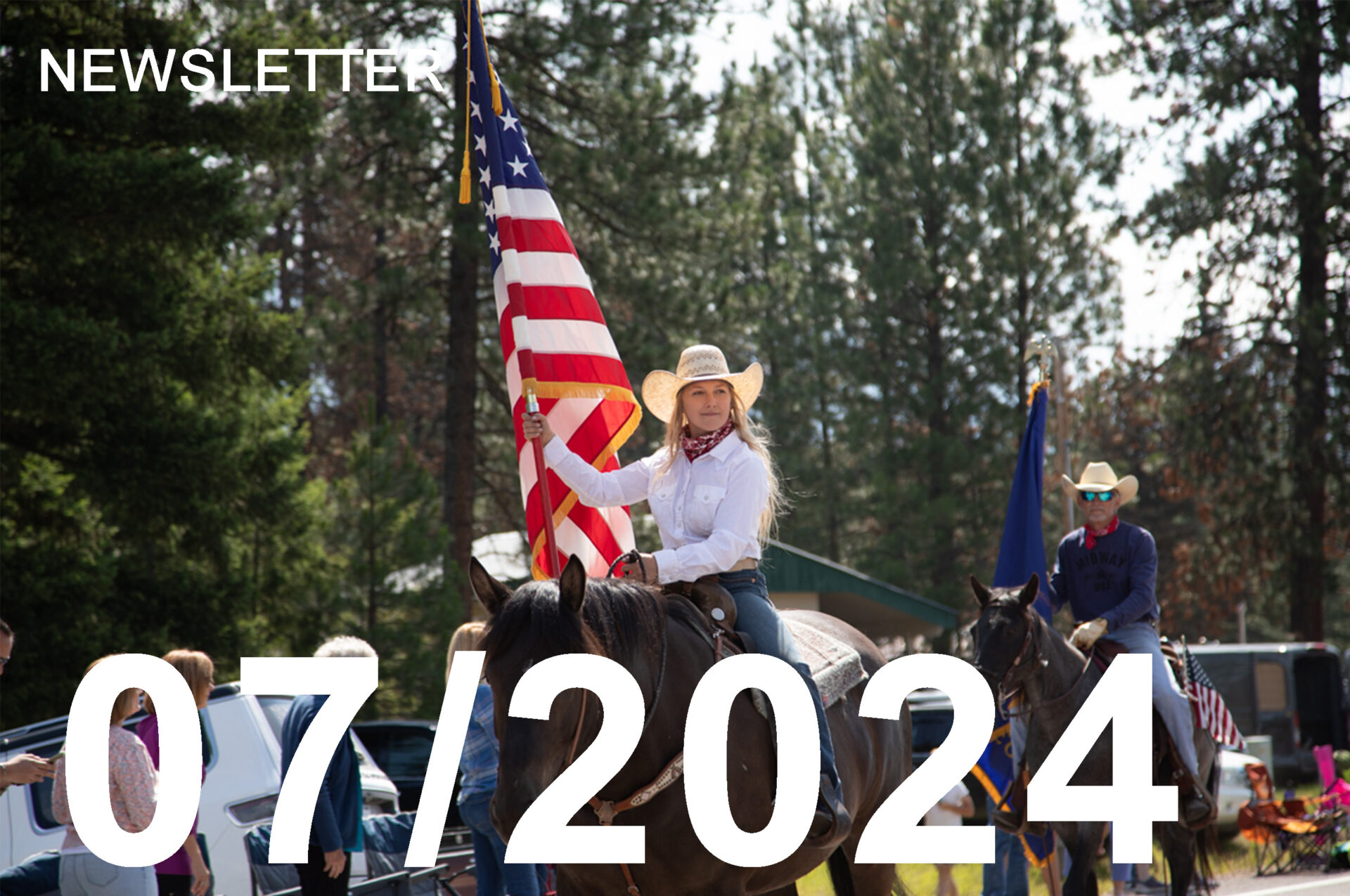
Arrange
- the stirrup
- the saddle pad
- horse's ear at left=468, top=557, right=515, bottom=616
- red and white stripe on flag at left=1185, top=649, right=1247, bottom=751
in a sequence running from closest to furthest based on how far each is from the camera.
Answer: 1. horse's ear at left=468, top=557, right=515, bottom=616
2. the stirrup
3. the saddle pad
4. red and white stripe on flag at left=1185, top=649, right=1247, bottom=751

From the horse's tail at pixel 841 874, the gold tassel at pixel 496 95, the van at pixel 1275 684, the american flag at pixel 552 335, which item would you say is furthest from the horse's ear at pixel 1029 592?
the van at pixel 1275 684

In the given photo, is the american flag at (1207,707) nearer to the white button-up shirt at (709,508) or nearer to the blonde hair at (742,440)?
the blonde hair at (742,440)

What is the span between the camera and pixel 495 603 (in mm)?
4113

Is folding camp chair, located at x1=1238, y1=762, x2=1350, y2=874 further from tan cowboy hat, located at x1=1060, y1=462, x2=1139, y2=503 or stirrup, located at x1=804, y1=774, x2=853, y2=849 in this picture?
stirrup, located at x1=804, y1=774, x2=853, y2=849

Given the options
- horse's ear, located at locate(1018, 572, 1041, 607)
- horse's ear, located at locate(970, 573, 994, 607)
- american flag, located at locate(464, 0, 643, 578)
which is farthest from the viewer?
horse's ear, located at locate(970, 573, 994, 607)

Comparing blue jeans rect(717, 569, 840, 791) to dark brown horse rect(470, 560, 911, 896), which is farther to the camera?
blue jeans rect(717, 569, 840, 791)

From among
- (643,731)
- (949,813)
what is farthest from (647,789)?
(949,813)

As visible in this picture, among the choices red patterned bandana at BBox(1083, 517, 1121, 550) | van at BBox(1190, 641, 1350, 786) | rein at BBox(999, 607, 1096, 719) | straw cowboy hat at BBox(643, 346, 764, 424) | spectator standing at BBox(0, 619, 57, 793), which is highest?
straw cowboy hat at BBox(643, 346, 764, 424)

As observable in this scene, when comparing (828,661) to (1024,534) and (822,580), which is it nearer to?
(1024,534)

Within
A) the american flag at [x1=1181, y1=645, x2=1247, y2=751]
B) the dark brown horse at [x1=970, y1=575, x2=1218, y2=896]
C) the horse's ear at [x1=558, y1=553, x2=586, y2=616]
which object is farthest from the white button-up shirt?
the american flag at [x1=1181, y1=645, x2=1247, y2=751]

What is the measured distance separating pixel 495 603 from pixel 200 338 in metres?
11.6

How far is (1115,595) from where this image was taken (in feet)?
28.7

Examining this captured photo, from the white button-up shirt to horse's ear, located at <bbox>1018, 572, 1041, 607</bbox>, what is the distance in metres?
2.85

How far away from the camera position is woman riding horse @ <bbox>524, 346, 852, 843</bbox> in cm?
489
